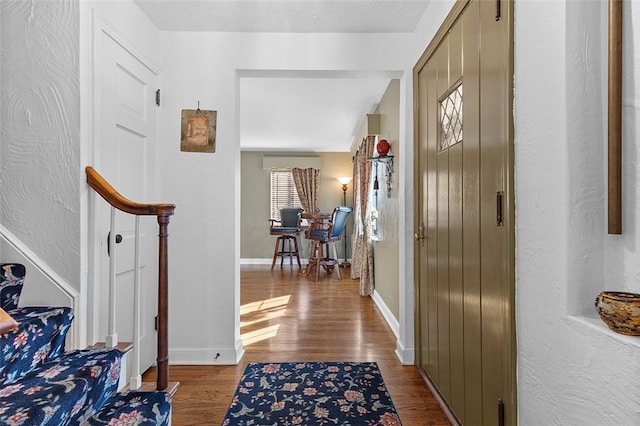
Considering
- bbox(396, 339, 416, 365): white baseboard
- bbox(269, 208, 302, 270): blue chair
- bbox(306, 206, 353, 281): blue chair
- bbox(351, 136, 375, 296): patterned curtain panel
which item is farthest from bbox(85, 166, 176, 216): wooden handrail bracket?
bbox(269, 208, 302, 270): blue chair

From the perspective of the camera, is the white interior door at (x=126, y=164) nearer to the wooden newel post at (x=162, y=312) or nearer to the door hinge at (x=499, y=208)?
the wooden newel post at (x=162, y=312)

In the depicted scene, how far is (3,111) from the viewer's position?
1623 millimetres

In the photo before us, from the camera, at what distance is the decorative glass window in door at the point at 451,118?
172 centimetres

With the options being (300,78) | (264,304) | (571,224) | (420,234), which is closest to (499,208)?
(571,224)

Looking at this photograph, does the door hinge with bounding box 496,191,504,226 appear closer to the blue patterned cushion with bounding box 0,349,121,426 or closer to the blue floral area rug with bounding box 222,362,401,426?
the blue floral area rug with bounding box 222,362,401,426

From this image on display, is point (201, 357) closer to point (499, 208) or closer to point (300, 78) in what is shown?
point (499, 208)

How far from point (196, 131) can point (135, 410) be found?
1.76m

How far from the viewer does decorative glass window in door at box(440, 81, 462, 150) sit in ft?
5.63

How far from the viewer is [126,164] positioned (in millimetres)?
2107

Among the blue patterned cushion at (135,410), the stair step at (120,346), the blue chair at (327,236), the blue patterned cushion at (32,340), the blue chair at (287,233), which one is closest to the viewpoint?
the blue patterned cushion at (32,340)

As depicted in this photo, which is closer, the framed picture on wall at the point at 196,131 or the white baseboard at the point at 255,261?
the framed picture on wall at the point at 196,131

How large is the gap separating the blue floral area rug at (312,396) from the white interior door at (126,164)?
78 centimetres

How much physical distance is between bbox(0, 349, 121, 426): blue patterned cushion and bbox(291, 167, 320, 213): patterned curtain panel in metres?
6.04

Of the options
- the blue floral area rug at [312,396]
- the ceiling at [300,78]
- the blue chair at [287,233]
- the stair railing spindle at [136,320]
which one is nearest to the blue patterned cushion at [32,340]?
the stair railing spindle at [136,320]
